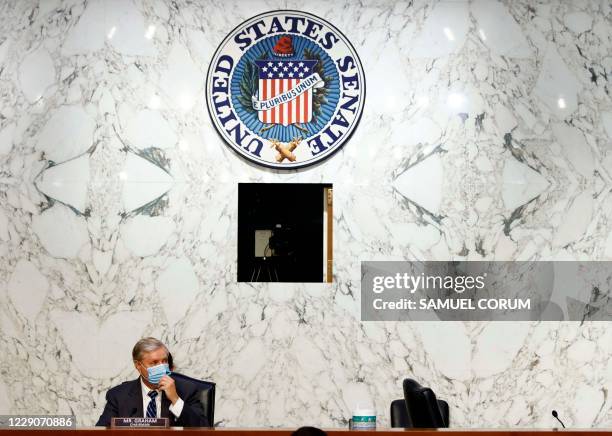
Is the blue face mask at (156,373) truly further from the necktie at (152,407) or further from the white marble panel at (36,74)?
the white marble panel at (36,74)

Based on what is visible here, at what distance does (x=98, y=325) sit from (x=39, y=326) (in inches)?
13.6

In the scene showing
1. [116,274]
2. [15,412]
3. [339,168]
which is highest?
[339,168]

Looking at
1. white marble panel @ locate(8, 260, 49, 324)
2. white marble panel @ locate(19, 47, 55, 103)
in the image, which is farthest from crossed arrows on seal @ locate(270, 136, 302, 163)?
white marble panel @ locate(8, 260, 49, 324)

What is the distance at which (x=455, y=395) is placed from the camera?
4.91m

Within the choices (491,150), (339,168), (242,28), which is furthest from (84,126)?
(491,150)

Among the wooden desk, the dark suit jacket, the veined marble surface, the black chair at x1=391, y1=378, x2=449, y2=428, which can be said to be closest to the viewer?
the wooden desk

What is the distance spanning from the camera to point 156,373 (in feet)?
12.6

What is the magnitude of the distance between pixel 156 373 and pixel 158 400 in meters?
0.13

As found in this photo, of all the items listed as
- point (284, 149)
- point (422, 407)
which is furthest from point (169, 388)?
point (284, 149)

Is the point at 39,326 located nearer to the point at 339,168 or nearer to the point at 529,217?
the point at 339,168

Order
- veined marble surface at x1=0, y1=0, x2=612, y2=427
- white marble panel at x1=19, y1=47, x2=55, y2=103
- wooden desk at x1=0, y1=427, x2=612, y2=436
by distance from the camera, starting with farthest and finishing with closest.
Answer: white marble panel at x1=19, y1=47, x2=55, y2=103 → veined marble surface at x1=0, y1=0, x2=612, y2=427 → wooden desk at x1=0, y1=427, x2=612, y2=436

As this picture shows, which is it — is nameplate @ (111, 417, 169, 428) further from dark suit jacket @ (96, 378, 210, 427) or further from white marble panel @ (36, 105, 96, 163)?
white marble panel @ (36, 105, 96, 163)

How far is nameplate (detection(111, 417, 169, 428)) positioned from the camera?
2.97 m

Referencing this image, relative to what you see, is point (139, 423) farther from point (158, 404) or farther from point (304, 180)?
point (304, 180)
